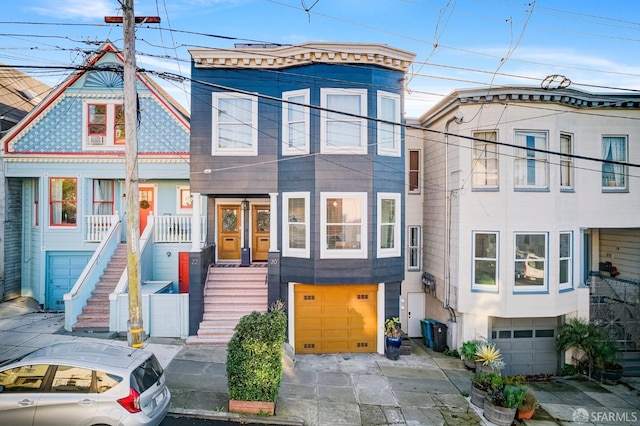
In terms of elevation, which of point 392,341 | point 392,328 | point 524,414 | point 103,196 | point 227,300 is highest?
point 103,196

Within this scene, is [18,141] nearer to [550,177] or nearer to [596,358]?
[550,177]

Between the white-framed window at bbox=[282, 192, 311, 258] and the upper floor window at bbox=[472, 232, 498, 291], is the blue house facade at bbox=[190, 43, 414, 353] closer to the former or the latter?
the white-framed window at bbox=[282, 192, 311, 258]

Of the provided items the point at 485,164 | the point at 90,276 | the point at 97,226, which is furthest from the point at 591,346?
the point at 97,226

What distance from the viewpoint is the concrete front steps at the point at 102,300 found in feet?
37.6

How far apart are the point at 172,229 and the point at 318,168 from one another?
22.3 ft

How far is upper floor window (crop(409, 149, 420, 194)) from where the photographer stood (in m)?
14.9

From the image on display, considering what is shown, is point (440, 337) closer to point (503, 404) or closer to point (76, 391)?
point (503, 404)

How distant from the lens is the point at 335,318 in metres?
12.0

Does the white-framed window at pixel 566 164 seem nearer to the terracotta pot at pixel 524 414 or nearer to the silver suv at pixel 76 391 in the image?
the terracotta pot at pixel 524 414

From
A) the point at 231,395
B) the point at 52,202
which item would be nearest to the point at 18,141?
the point at 52,202

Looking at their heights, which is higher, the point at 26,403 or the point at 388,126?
the point at 388,126

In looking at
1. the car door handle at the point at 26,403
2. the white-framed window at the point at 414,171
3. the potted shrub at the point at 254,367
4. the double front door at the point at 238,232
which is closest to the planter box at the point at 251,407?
the potted shrub at the point at 254,367

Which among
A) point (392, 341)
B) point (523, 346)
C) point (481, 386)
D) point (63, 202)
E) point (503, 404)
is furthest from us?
point (63, 202)

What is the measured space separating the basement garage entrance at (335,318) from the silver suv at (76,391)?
5948 millimetres
